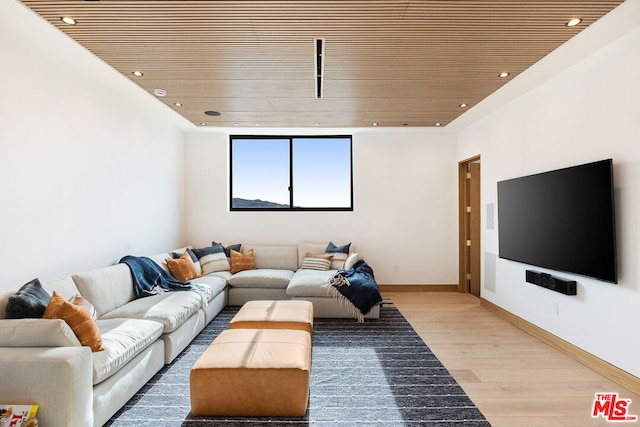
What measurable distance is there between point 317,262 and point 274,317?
2149mm

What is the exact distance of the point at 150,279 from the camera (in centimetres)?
400

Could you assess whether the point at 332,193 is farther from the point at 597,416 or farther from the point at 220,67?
the point at 597,416

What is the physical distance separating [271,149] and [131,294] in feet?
11.4

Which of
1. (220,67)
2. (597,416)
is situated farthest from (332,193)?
(597,416)

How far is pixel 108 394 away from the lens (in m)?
2.23

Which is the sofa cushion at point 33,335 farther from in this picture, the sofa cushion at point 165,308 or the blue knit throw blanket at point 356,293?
the blue knit throw blanket at point 356,293

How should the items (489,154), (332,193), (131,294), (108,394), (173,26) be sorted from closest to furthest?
1. (108,394)
2. (173,26)
3. (131,294)
4. (489,154)
5. (332,193)

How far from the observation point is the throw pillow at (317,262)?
17.8ft

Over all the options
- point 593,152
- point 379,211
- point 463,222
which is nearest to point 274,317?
point 593,152

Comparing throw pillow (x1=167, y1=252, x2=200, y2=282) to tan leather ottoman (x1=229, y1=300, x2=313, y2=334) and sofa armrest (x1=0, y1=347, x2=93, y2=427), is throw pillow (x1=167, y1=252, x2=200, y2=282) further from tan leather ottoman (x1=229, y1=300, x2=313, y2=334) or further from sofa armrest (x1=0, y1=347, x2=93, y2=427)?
sofa armrest (x1=0, y1=347, x2=93, y2=427)

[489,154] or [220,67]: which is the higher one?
[220,67]

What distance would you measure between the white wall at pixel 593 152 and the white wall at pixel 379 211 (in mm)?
1677

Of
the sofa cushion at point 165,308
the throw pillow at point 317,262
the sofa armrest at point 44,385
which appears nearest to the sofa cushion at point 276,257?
the throw pillow at point 317,262

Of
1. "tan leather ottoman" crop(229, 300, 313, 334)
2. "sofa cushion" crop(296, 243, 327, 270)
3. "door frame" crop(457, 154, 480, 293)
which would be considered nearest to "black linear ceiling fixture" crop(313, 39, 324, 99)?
"tan leather ottoman" crop(229, 300, 313, 334)
